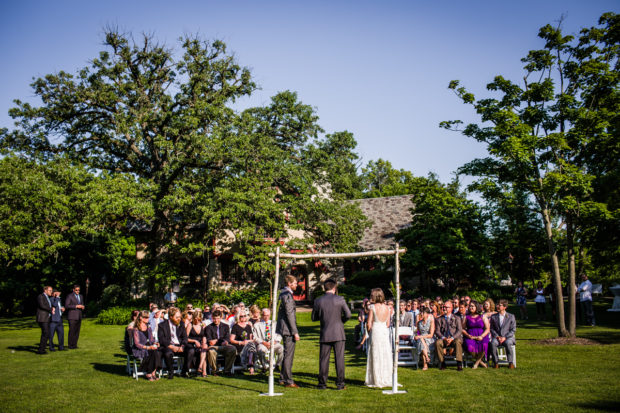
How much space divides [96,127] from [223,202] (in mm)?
9489

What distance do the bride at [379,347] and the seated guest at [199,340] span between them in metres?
4.12

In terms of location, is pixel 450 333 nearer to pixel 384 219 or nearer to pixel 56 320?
pixel 56 320

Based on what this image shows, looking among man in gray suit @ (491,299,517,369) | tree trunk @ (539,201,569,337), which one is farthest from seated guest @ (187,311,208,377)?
tree trunk @ (539,201,569,337)

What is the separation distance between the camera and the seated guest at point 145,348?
34.8ft

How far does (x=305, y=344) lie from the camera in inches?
626

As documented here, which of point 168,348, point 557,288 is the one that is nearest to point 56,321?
point 168,348

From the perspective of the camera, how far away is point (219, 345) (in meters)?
11.7

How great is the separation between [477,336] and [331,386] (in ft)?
13.8

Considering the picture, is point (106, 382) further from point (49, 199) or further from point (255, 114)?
point (255, 114)

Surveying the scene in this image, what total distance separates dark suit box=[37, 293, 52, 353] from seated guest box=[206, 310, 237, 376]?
6.51 m

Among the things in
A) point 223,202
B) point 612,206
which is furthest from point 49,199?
point 612,206

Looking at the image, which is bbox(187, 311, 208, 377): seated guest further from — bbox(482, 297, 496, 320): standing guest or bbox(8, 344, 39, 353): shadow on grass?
bbox(8, 344, 39, 353): shadow on grass

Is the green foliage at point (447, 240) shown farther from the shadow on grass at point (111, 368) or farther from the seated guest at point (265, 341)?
the shadow on grass at point (111, 368)

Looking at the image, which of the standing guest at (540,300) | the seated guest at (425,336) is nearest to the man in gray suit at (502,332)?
the seated guest at (425,336)
